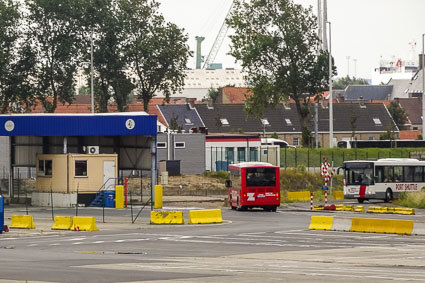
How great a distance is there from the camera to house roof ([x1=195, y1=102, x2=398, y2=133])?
137 metres

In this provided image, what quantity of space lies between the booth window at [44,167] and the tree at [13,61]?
4089 centimetres

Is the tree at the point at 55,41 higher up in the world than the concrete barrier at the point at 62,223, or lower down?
higher up

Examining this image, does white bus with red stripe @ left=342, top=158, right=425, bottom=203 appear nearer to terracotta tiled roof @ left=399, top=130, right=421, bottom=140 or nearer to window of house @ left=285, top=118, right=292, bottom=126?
window of house @ left=285, top=118, right=292, bottom=126

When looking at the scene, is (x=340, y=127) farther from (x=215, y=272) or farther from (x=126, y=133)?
(x=215, y=272)

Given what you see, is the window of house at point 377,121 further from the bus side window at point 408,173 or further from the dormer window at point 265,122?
Result: the bus side window at point 408,173

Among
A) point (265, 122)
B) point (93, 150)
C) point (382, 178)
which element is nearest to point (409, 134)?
point (265, 122)

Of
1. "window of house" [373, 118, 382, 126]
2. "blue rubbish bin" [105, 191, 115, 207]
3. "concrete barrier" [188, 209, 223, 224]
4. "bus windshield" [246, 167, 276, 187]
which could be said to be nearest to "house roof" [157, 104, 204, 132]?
"window of house" [373, 118, 382, 126]

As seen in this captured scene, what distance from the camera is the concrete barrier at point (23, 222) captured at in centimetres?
4816

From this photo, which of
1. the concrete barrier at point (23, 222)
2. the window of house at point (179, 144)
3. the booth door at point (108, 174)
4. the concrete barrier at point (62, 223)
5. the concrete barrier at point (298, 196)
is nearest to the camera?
the concrete barrier at point (62, 223)

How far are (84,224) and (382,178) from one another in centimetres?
2814

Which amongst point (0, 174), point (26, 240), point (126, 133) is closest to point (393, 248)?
point (26, 240)

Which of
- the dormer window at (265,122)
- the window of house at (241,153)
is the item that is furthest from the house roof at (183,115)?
the window of house at (241,153)

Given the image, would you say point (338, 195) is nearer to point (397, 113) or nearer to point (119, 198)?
point (119, 198)

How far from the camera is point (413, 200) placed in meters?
65.3
